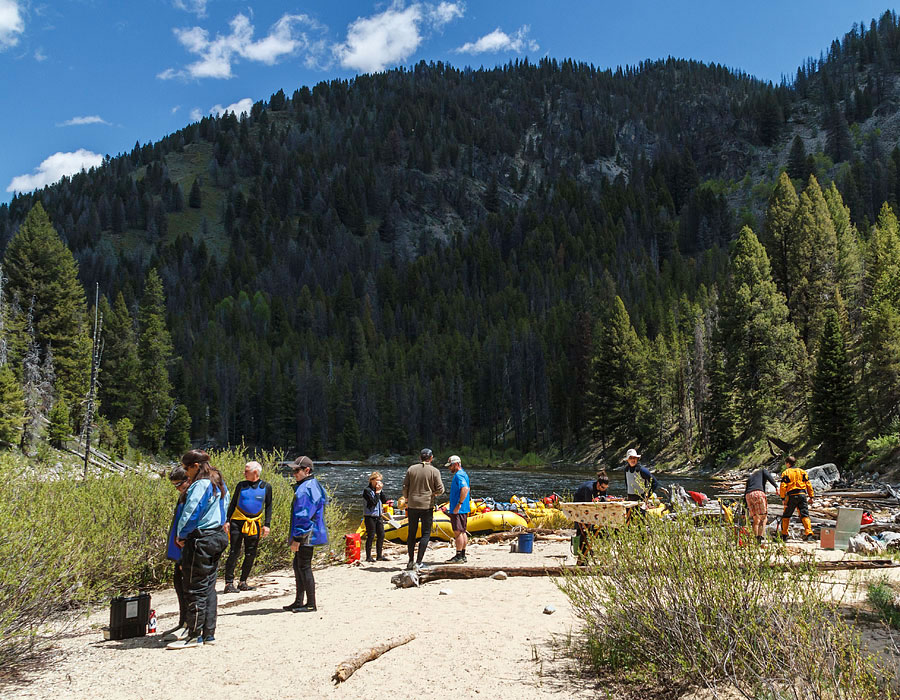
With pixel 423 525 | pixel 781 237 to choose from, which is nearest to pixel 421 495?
pixel 423 525

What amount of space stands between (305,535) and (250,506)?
5.52ft

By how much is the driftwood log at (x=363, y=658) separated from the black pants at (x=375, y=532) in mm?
6426

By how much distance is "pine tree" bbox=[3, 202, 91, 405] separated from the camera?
1863 inches

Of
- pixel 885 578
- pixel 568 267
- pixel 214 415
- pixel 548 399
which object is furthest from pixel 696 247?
pixel 885 578

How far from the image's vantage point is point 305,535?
26.9 ft

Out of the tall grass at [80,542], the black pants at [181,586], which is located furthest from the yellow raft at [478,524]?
the black pants at [181,586]

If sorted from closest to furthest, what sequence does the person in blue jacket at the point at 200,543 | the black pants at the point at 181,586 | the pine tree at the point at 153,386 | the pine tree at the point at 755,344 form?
the person in blue jacket at the point at 200,543, the black pants at the point at 181,586, the pine tree at the point at 755,344, the pine tree at the point at 153,386

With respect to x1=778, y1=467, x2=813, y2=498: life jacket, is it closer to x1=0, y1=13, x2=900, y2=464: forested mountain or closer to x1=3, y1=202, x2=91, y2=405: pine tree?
x1=0, y1=13, x2=900, y2=464: forested mountain

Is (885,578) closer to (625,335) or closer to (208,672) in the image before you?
(208,672)

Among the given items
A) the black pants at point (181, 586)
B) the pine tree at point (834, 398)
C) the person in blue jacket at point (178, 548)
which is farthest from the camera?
the pine tree at point (834, 398)

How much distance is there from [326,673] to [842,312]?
168 feet

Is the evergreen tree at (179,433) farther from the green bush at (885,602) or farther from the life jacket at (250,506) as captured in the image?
the green bush at (885,602)

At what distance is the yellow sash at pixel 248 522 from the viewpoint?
9539mm

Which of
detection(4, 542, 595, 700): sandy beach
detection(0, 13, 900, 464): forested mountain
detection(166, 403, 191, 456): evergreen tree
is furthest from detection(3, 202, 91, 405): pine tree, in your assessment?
detection(4, 542, 595, 700): sandy beach
